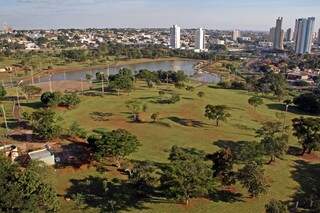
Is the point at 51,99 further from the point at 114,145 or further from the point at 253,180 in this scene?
the point at 253,180

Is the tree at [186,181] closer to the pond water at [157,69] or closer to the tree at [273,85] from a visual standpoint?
the tree at [273,85]

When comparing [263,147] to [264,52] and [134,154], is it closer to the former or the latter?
[134,154]

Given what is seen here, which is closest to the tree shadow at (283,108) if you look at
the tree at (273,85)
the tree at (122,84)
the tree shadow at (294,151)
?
the tree at (273,85)

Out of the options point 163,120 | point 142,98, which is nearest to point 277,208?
point 163,120

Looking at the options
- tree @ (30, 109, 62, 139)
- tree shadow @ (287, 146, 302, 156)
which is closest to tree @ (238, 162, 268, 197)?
tree shadow @ (287, 146, 302, 156)

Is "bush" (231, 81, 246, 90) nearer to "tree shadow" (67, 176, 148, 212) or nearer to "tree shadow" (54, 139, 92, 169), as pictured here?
"tree shadow" (54, 139, 92, 169)

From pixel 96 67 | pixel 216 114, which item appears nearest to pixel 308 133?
pixel 216 114
